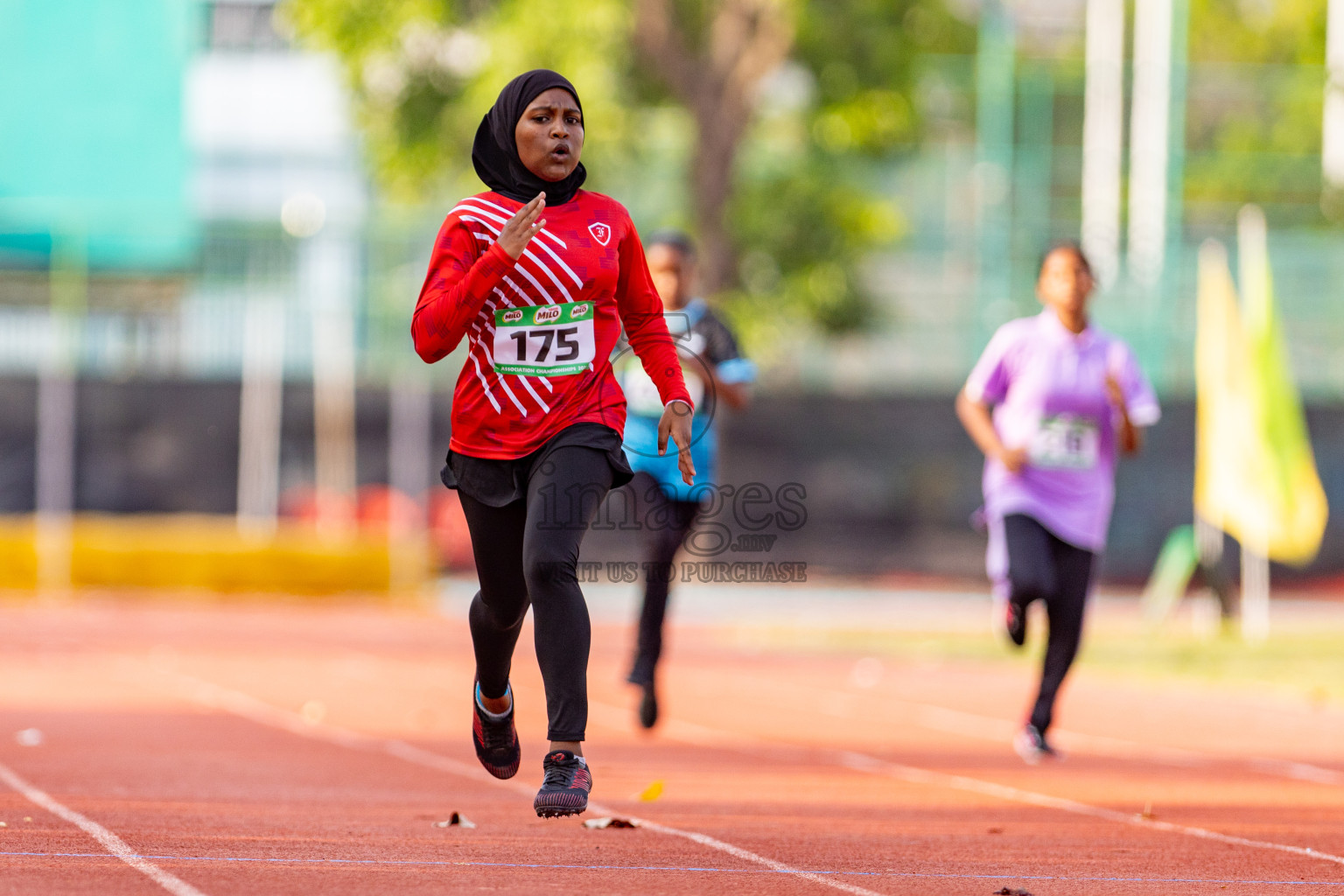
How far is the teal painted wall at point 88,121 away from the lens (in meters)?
22.2

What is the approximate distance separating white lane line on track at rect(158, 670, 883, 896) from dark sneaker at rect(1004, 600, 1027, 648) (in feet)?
7.49

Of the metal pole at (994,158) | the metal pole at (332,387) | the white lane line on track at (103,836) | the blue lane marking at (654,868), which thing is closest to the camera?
the white lane line on track at (103,836)

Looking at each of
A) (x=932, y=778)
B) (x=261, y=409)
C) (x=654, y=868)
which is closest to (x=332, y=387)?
(x=261, y=409)

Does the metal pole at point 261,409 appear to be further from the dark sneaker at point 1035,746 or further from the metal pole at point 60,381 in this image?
the dark sneaker at point 1035,746

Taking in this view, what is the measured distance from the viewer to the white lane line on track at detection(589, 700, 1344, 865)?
19.9ft

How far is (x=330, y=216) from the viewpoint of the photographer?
2697cm

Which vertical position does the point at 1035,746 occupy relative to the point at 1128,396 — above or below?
below

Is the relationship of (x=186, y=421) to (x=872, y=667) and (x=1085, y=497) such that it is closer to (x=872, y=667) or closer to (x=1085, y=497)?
(x=872, y=667)

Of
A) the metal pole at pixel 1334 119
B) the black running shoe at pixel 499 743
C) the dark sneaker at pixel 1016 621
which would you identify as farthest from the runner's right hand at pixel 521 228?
the metal pole at pixel 1334 119

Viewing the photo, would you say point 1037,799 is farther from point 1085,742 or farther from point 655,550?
point 1085,742

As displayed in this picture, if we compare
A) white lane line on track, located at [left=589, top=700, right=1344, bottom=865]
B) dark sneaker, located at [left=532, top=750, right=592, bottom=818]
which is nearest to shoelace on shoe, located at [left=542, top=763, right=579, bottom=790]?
dark sneaker, located at [left=532, top=750, right=592, bottom=818]

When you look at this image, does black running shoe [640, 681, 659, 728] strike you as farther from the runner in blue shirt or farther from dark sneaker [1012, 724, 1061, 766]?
dark sneaker [1012, 724, 1061, 766]

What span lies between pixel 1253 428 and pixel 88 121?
43.6ft

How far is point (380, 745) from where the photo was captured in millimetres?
8820
